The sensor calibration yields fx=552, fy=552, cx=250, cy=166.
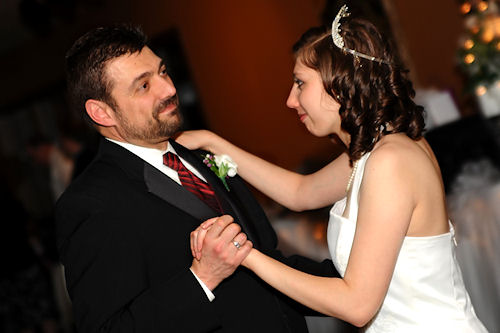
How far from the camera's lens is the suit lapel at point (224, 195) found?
179 centimetres

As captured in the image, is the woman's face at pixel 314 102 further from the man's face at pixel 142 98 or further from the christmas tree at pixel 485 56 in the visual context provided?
the christmas tree at pixel 485 56

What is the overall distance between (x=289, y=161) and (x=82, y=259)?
460cm

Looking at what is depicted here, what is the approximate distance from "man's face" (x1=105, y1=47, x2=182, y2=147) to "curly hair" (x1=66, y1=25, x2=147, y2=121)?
0.06 feet

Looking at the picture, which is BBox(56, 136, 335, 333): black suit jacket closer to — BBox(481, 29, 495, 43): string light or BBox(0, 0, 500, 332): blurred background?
BBox(0, 0, 500, 332): blurred background

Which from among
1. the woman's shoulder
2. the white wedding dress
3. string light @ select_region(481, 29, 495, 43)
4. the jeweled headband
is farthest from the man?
string light @ select_region(481, 29, 495, 43)

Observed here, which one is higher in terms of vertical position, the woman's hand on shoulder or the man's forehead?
the man's forehead

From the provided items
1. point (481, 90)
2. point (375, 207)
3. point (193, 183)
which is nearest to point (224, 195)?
point (193, 183)

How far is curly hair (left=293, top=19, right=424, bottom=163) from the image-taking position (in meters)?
1.64

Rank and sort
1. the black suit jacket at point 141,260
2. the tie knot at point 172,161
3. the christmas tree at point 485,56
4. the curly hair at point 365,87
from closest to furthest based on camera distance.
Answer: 1. the black suit jacket at point 141,260
2. the curly hair at point 365,87
3. the tie knot at point 172,161
4. the christmas tree at point 485,56

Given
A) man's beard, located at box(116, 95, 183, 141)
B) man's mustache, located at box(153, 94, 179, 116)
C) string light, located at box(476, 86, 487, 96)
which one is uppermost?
man's mustache, located at box(153, 94, 179, 116)

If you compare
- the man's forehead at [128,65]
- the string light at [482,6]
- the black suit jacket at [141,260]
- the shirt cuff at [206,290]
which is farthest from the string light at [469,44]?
the shirt cuff at [206,290]

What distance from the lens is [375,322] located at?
1782 millimetres

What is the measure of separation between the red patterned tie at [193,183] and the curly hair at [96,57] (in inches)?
10.1

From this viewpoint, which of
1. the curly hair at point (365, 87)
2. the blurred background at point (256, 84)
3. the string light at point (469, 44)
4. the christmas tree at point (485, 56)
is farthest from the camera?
the string light at point (469, 44)
